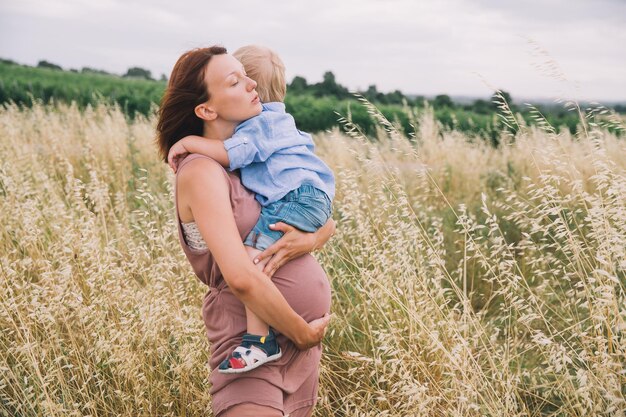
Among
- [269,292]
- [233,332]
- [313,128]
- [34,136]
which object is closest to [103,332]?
[233,332]

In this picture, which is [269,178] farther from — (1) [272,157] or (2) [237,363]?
(2) [237,363]

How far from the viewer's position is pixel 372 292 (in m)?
3.13

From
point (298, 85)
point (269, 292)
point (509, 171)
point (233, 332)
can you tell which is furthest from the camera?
point (298, 85)

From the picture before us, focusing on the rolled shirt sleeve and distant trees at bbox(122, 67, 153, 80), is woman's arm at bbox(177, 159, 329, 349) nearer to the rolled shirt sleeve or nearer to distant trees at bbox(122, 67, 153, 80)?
the rolled shirt sleeve

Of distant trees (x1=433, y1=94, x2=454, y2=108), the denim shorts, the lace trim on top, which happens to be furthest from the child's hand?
distant trees (x1=433, y1=94, x2=454, y2=108)

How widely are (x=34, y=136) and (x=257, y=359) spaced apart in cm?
843

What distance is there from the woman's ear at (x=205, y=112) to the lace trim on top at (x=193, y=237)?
39cm

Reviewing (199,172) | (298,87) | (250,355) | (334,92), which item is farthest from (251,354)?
(298,87)

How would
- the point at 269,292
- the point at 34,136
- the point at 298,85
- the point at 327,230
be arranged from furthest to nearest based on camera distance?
the point at 298,85
the point at 34,136
the point at 327,230
the point at 269,292

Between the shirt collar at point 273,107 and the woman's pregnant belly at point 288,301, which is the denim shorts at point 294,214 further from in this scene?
the shirt collar at point 273,107

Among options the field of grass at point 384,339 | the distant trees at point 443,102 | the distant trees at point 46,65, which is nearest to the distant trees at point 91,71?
the distant trees at point 46,65

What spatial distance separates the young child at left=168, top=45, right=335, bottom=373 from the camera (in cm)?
195

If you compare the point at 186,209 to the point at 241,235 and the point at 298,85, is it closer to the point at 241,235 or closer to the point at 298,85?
the point at 241,235

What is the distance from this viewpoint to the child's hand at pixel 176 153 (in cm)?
205
